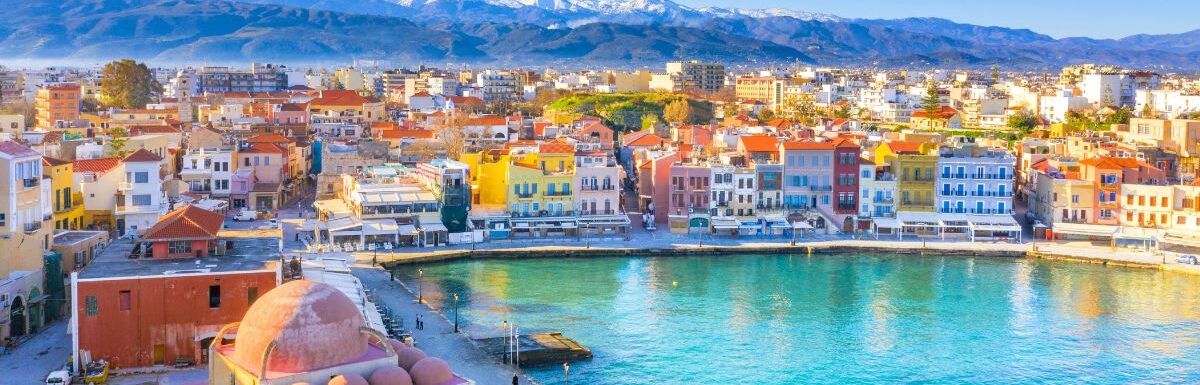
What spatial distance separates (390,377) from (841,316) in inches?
654

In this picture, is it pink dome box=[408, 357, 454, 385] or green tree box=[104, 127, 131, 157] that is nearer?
pink dome box=[408, 357, 454, 385]

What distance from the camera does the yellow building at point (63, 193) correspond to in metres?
31.0

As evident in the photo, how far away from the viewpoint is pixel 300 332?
641 inches

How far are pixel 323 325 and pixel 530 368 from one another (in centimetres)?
862

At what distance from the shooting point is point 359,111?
6956 centimetres

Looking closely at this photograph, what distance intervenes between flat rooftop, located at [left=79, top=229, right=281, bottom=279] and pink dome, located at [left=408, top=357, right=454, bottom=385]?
7.10 meters

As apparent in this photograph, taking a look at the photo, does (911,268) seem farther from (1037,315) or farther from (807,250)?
(1037,315)

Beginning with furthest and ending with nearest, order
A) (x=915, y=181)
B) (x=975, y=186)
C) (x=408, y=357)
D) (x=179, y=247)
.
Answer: (x=915, y=181) → (x=975, y=186) → (x=179, y=247) → (x=408, y=357)

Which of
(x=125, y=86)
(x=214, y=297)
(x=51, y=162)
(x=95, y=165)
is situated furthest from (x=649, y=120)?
(x=214, y=297)

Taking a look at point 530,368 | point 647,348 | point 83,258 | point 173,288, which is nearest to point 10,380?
point 173,288

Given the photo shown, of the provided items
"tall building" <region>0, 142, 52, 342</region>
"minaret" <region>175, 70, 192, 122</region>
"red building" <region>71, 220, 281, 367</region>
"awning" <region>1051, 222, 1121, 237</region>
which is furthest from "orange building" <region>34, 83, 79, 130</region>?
"awning" <region>1051, 222, 1121, 237</region>

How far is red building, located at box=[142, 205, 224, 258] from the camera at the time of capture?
23484 millimetres

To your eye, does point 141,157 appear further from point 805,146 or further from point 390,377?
point 390,377

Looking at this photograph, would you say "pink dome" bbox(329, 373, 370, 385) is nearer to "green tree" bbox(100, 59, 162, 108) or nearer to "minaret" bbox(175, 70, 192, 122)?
"minaret" bbox(175, 70, 192, 122)
